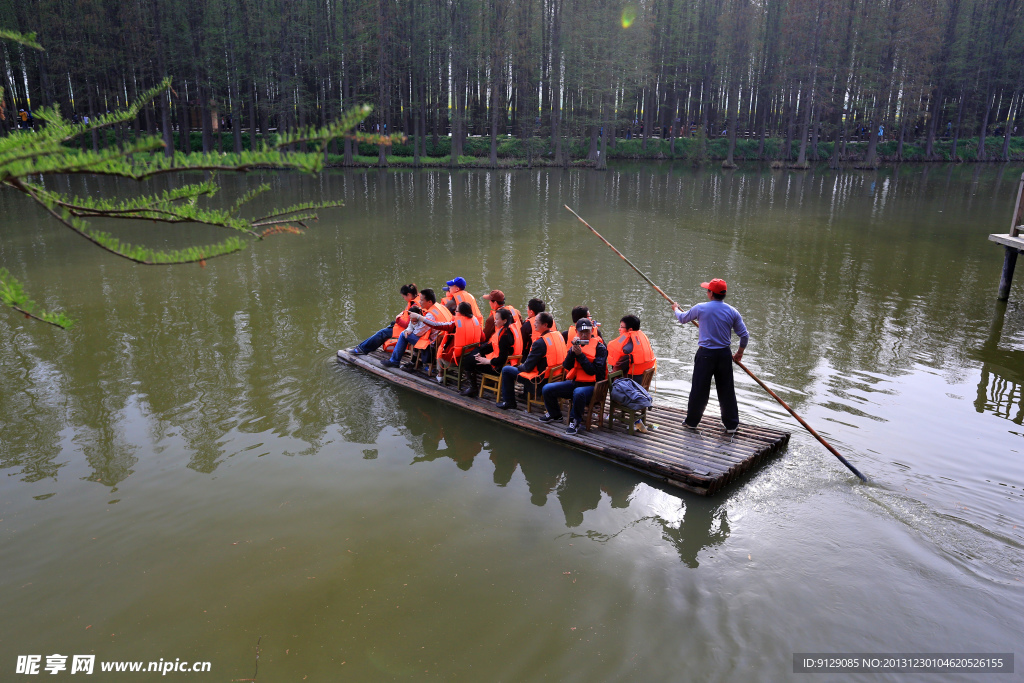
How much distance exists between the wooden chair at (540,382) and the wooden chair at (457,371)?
109 cm

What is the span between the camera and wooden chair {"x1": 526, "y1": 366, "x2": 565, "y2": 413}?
8.11 m

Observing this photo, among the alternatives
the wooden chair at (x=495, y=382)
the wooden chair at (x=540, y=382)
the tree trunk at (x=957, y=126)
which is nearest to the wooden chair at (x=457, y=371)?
the wooden chair at (x=495, y=382)

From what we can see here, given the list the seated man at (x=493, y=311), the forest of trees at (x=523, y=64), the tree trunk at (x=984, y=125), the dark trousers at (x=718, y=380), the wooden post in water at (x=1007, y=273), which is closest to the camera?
the dark trousers at (x=718, y=380)

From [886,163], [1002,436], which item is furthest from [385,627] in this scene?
[886,163]

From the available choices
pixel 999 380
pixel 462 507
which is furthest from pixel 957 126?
pixel 462 507

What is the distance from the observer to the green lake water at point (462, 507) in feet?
16.6

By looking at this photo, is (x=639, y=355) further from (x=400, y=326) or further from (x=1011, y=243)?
(x=1011, y=243)

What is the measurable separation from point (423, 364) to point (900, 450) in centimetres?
656

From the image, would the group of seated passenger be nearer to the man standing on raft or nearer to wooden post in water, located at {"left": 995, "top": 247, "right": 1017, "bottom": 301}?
the man standing on raft

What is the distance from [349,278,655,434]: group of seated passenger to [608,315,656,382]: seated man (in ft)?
0.04

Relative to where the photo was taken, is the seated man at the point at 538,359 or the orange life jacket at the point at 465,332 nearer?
the seated man at the point at 538,359

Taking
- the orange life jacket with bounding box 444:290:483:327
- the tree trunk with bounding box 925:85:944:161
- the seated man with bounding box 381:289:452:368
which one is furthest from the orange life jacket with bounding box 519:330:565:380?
the tree trunk with bounding box 925:85:944:161

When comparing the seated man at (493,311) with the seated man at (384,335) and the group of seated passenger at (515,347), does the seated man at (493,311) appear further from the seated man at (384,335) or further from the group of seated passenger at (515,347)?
the seated man at (384,335)

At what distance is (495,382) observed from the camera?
8.84 m
